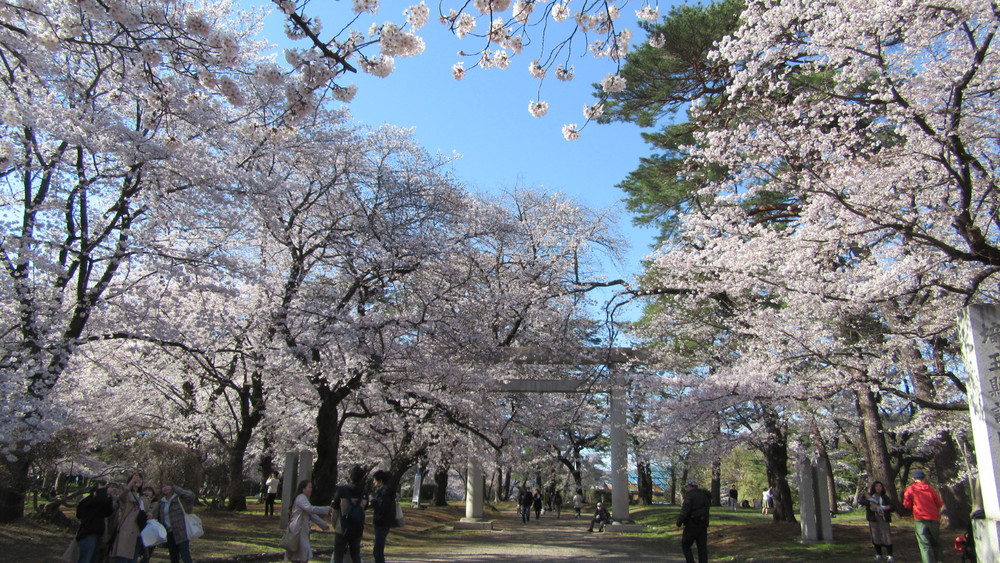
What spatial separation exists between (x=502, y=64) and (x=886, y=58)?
5995mm

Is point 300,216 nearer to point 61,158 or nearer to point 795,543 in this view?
point 61,158

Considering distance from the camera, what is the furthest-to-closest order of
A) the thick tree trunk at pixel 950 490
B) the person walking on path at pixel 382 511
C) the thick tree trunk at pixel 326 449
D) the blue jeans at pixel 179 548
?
the thick tree trunk at pixel 950 490, the thick tree trunk at pixel 326 449, the person walking on path at pixel 382 511, the blue jeans at pixel 179 548

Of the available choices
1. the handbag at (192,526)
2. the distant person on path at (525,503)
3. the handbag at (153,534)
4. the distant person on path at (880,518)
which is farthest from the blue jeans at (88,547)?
the distant person on path at (525,503)

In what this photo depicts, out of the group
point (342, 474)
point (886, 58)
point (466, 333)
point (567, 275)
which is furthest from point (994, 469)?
point (342, 474)

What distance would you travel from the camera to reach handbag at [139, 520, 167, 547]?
23.4ft

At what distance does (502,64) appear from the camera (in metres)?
5.94

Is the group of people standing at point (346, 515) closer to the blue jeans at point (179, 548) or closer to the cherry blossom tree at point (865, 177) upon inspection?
the blue jeans at point (179, 548)

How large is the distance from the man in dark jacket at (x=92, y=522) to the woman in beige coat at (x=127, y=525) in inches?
7.3

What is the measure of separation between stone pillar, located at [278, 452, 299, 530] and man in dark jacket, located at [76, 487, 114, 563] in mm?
7025

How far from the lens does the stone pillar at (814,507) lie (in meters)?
13.3

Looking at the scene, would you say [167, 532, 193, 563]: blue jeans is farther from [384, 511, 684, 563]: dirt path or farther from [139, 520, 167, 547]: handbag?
[384, 511, 684, 563]: dirt path

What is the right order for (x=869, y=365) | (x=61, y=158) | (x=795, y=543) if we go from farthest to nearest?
(x=795, y=543) < (x=61, y=158) < (x=869, y=365)

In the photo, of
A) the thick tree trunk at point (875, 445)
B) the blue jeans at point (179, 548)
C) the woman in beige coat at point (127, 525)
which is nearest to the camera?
the woman in beige coat at point (127, 525)

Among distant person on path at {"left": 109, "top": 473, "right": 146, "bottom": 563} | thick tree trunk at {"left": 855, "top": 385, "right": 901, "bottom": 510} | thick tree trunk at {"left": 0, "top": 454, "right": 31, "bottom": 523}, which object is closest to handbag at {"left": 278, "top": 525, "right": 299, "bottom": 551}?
distant person on path at {"left": 109, "top": 473, "right": 146, "bottom": 563}
